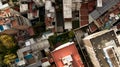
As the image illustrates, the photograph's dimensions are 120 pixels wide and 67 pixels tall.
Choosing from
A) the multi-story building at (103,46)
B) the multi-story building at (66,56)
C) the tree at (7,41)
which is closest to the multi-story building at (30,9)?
the tree at (7,41)

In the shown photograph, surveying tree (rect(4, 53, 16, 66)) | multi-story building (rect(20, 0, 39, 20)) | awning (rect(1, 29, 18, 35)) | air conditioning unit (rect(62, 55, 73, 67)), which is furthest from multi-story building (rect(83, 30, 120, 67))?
awning (rect(1, 29, 18, 35))

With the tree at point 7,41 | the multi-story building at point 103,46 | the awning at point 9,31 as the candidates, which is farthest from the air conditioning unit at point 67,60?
the awning at point 9,31

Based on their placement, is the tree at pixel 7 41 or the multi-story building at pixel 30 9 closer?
the tree at pixel 7 41

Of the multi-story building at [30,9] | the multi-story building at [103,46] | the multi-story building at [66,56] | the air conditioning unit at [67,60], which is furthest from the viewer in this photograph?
the multi-story building at [30,9]

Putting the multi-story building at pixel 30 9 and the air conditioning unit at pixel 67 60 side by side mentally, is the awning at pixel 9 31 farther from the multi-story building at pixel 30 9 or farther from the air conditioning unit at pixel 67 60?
the air conditioning unit at pixel 67 60

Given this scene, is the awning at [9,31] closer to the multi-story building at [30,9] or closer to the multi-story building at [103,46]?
the multi-story building at [30,9]

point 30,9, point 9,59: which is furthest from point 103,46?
point 9,59

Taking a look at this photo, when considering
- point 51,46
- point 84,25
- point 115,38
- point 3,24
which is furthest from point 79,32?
point 3,24

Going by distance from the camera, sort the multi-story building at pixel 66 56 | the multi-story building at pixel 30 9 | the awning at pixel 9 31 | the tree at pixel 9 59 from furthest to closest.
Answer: the multi-story building at pixel 30 9 < the awning at pixel 9 31 < the tree at pixel 9 59 < the multi-story building at pixel 66 56

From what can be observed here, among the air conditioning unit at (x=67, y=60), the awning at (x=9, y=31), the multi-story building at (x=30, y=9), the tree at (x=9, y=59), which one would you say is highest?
the multi-story building at (x=30, y=9)

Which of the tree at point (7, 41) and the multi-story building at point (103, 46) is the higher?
the tree at point (7, 41)

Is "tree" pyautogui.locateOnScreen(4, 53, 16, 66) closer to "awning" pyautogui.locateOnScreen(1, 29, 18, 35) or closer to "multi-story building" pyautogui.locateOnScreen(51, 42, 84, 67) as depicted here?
"awning" pyautogui.locateOnScreen(1, 29, 18, 35)
